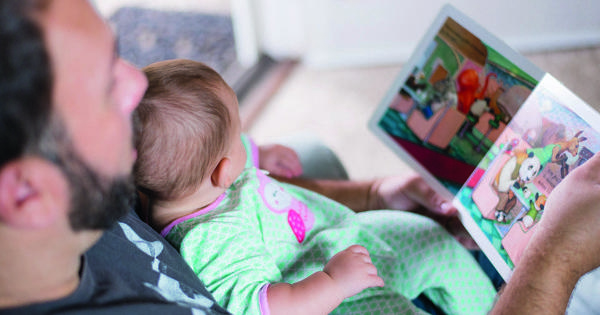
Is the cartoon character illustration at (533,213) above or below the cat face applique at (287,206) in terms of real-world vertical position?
above

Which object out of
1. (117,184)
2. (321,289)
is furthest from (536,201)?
(117,184)

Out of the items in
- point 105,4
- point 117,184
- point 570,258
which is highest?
point 570,258

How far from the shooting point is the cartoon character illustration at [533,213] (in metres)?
0.86

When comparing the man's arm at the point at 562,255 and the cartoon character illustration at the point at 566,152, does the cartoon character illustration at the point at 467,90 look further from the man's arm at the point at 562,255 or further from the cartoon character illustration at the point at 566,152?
the man's arm at the point at 562,255

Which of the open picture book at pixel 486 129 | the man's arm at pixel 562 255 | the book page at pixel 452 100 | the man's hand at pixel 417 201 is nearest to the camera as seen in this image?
the man's arm at pixel 562 255

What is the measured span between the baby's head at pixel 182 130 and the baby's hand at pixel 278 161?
11.6 inches

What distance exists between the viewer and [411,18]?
2.42 meters

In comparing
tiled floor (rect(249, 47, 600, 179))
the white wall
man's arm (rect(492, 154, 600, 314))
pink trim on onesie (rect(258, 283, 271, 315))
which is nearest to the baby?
pink trim on onesie (rect(258, 283, 271, 315))

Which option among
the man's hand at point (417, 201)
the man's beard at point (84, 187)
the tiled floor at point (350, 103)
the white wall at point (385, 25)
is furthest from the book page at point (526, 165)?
the white wall at point (385, 25)

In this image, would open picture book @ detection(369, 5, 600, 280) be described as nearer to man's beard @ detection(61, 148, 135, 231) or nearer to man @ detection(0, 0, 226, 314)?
man @ detection(0, 0, 226, 314)

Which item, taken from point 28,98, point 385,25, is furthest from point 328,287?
point 385,25

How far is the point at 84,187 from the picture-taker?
53 cm

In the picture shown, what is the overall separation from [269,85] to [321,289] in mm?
1768

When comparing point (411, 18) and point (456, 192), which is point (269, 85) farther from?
point (456, 192)
